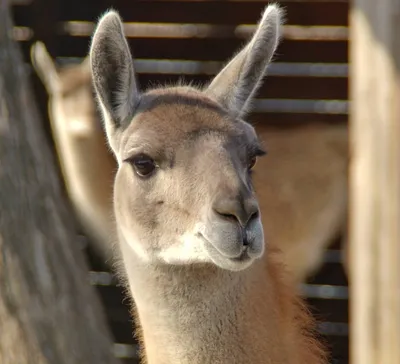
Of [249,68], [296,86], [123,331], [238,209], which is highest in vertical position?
[249,68]

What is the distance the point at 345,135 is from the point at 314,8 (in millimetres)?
1107

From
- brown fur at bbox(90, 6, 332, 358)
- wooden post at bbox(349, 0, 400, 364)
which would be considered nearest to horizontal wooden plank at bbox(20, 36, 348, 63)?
wooden post at bbox(349, 0, 400, 364)

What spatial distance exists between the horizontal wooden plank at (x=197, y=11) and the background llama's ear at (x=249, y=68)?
4977mm

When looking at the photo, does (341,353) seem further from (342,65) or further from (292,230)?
(342,65)

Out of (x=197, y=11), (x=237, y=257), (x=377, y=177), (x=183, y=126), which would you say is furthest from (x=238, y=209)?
(x=197, y=11)

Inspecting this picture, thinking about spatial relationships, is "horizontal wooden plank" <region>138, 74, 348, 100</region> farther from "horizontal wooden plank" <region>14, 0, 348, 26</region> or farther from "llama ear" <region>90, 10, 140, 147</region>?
"llama ear" <region>90, 10, 140, 147</region>

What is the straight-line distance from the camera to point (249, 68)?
11.2ft

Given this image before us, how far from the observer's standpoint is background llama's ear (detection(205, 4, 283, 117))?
3.40 meters

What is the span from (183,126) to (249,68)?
1.13 feet

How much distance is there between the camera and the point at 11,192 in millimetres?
4574

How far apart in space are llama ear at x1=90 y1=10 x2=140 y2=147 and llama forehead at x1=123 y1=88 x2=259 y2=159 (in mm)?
68

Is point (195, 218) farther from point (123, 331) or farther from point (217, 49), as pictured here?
point (217, 49)

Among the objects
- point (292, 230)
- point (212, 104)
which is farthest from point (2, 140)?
point (292, 230)

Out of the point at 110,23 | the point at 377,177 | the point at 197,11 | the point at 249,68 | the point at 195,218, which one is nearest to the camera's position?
the point at 195,218
